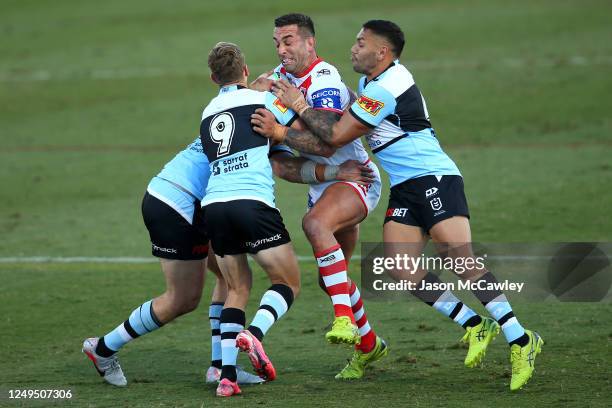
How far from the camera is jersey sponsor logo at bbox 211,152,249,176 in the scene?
8211 millimetres

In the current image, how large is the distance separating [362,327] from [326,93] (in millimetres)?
1988

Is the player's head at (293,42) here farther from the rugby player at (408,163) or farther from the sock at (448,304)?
the sock at (448,304)

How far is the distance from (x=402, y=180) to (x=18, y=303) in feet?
16.6

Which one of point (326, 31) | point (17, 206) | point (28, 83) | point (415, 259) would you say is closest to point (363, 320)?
point (415, 259)

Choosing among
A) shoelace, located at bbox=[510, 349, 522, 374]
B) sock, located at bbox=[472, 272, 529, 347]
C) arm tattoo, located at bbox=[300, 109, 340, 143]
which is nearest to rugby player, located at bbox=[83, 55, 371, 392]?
arm tattoo, located at bbox=[300, 109, 340, 143]

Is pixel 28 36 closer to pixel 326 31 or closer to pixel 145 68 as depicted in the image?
pixel 145 68

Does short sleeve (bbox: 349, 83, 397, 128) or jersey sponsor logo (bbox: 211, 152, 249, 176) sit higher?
short sleeve (bbox: 349, 83, 397, 128)

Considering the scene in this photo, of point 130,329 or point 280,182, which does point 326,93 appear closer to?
point 130,329

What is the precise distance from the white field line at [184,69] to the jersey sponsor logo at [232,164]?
1944 cm

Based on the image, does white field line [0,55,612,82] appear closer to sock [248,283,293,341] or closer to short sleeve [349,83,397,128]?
short sleeve [349,83,397,128]

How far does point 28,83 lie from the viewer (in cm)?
2830

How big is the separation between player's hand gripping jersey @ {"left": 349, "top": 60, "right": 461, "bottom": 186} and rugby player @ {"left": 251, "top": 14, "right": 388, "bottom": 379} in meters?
0.29

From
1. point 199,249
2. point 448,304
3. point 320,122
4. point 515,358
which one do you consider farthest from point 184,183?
point 515,358

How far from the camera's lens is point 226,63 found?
8.34 m
